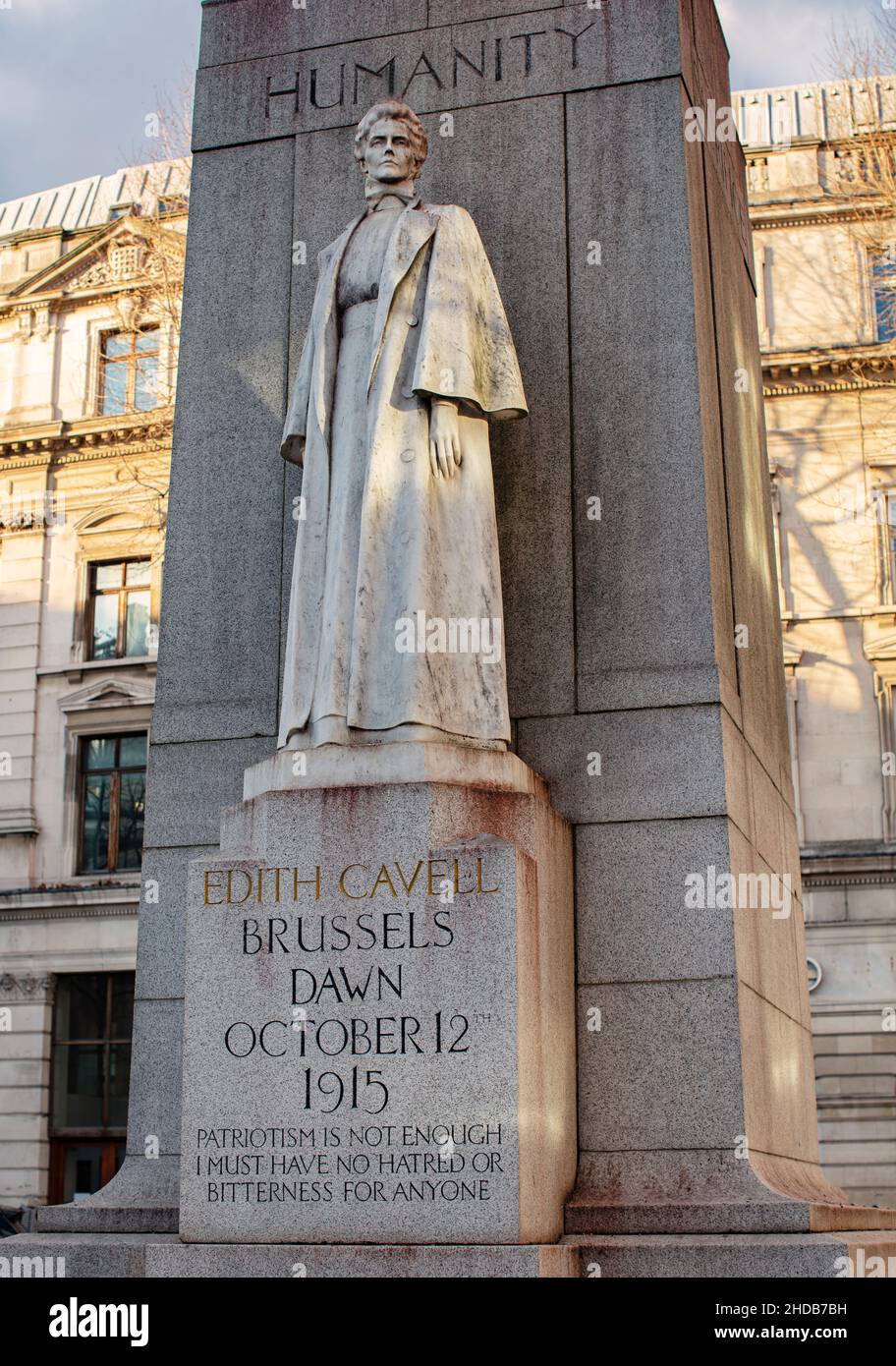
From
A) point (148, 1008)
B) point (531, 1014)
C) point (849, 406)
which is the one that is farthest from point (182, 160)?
point (531, 1014)

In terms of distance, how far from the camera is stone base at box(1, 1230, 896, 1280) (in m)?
7.79

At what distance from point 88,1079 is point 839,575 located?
20.6 meters

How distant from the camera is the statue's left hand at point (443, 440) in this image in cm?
961

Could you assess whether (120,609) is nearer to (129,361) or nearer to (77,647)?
(77,647)

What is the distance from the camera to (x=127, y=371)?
43656 mm

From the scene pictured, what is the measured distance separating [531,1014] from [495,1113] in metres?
0.55

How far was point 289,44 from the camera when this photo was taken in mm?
12500

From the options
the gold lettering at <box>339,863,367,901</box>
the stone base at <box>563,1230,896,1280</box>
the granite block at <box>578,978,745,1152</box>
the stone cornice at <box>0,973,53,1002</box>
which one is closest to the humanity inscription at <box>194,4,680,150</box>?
the gold lettering at <box>339,863,367,901</box>

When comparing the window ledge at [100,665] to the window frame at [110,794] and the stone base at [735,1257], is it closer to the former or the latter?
the window frame at [110,794]

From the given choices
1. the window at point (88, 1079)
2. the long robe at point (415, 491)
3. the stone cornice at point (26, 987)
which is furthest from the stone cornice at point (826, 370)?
the long robe at point (415, 491)

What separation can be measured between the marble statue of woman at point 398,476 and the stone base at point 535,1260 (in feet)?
8.59

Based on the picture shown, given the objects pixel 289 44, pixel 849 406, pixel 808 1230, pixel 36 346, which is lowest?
pixel 808 1230

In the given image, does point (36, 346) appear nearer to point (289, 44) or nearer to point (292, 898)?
point (289, 44)

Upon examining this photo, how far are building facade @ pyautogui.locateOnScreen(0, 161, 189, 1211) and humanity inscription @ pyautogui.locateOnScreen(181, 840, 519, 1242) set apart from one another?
2892cm
